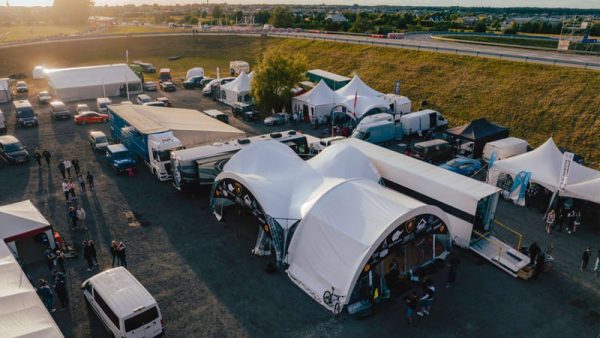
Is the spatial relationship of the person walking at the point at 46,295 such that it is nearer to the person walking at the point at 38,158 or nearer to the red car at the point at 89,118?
the person walking at the point at 38,158

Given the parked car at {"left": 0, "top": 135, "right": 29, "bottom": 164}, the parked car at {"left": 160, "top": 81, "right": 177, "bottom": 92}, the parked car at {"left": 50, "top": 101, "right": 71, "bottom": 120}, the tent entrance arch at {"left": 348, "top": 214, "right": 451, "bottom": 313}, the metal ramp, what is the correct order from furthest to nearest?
the parked car at {"left": 160, "top": 81, "right": 177, "bottom": 92} → the parked car at {"left": 50, "top": 101, "right": 71, "bottom": 120} → the parked car at {"left": 0, "top": 135, "right": 29, "bottom": 164} → the metal ramp → the tent entrance arch at {"left": 348, "top": 214, "right": 451, "bottom": 313}

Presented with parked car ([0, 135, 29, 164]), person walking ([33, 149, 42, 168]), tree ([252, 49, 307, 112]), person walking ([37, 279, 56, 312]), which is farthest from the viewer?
tree ([252, 49, 307, 112])

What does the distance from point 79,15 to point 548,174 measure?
149m

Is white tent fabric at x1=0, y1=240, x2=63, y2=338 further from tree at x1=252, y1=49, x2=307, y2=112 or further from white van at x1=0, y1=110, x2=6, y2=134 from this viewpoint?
tree at x1=252, y1=49, x2=307, y2=112

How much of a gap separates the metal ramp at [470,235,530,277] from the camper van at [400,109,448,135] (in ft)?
48.5

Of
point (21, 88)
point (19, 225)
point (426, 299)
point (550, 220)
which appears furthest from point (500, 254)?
point (21, 88)

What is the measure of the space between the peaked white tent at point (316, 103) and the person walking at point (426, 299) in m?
22.9

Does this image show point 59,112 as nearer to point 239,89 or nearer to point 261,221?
point 239,89

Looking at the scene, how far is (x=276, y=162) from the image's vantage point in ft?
64.3

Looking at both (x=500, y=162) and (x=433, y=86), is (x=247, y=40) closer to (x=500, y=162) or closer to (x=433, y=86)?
(x=433, y=86)

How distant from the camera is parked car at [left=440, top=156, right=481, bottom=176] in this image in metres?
25.1

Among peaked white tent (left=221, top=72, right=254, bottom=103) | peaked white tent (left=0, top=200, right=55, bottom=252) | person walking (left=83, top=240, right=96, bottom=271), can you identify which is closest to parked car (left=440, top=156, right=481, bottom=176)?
person walking (left=83, top=240, right=96, bottom=271)

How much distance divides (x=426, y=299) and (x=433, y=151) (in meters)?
15.1

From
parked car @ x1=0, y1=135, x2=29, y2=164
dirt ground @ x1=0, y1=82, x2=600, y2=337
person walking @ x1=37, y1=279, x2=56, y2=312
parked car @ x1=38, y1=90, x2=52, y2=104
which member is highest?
parked car @ x1=38, y1=90, x2=52, y2=104
